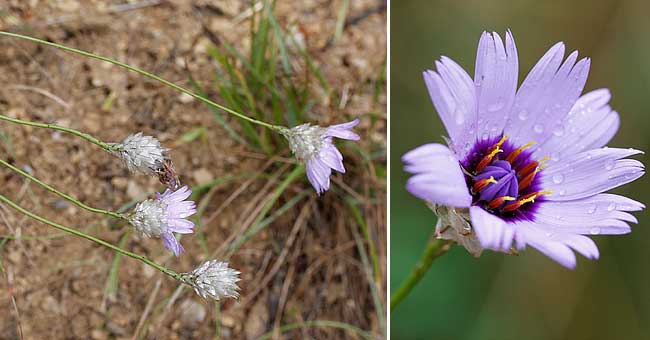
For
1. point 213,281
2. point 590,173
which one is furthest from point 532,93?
point 213,281

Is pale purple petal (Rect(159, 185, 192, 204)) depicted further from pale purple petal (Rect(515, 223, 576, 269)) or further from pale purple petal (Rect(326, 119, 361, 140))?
pale purple petal (Rect(515, 223, 576, 269))

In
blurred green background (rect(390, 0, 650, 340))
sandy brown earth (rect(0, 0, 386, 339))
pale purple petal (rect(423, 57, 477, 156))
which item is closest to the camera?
pale purple petal (rect(423, 57, 477, 156))

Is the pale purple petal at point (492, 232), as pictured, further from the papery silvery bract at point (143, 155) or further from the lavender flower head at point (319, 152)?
the papery silvery bract at point (143, 155)

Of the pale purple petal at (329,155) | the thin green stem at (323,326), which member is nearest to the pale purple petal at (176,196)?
the pale purple petal at (329,155)

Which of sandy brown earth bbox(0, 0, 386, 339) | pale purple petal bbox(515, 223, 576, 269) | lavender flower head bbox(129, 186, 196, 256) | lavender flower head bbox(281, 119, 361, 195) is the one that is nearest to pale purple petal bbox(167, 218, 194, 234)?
lavender flower head bbox(129, 186, 196, 256)

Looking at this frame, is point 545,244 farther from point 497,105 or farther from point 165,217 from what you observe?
point 165,217
